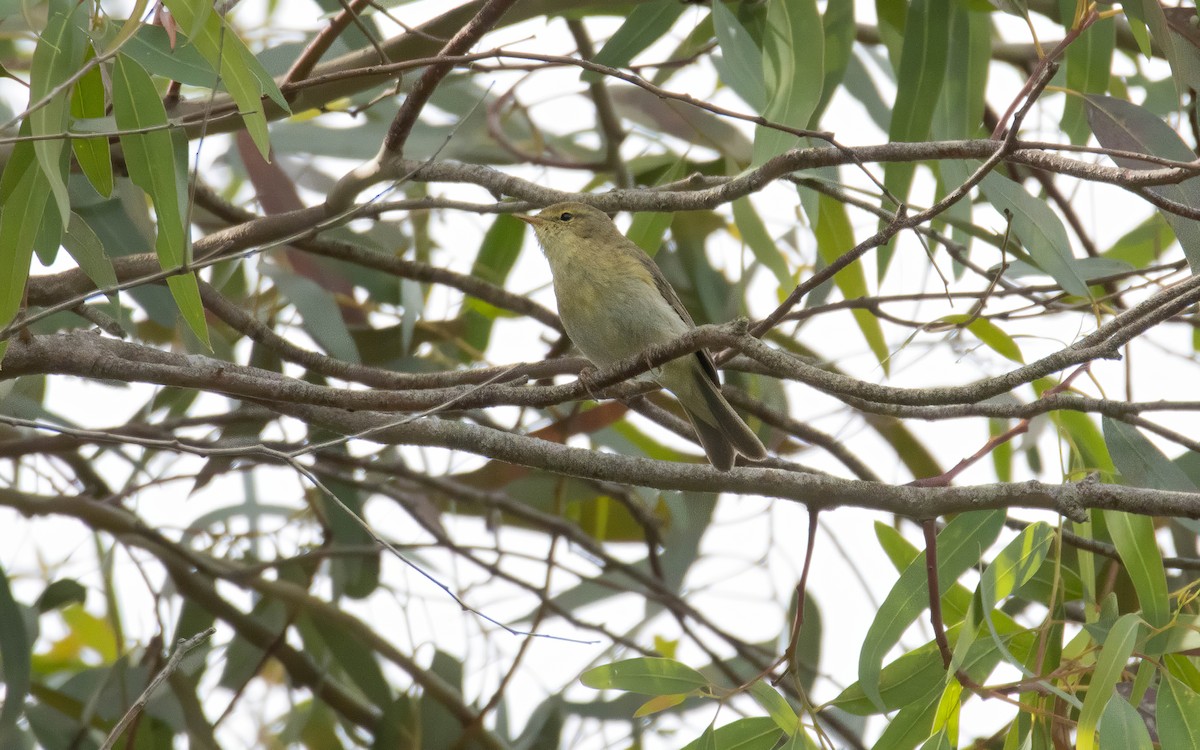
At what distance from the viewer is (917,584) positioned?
2574 mm

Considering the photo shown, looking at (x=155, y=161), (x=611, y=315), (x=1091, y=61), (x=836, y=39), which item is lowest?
(x=611, y=315)

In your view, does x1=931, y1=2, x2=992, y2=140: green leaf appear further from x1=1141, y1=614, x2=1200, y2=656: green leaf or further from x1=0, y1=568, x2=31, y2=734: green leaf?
x1=0, y1=568, x2=31, y2=734: green leaf

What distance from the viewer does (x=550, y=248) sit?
11.1 feet

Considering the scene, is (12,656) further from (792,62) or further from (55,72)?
(792,62)

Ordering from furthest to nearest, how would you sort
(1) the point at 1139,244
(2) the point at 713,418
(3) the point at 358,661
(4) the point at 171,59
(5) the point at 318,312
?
(1) the point at 1139,244 → (3) the point at 358,661 → (5) the point at 318,312 → (2) the point at 713,418 → (4) the point at 171,59

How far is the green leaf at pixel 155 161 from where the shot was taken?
2.23m

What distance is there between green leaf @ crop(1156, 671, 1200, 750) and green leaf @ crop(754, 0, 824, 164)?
137 cm

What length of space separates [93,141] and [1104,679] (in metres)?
2.13

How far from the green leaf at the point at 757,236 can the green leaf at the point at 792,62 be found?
26.0 inches

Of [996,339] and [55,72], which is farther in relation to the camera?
[996,339]

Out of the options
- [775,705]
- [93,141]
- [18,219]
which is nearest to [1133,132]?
[775,705]

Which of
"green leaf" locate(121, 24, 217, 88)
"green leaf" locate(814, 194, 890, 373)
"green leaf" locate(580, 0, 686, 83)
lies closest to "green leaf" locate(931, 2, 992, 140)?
"green leaf" locate(814, 194, 890, 373)

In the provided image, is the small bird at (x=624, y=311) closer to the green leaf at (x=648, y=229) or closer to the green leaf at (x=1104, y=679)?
the green leaf at (x=648, y=229)

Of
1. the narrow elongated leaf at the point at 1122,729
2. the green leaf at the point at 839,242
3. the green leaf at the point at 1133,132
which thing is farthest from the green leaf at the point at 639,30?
the narrow elongated leaf at the point at 1122,729
